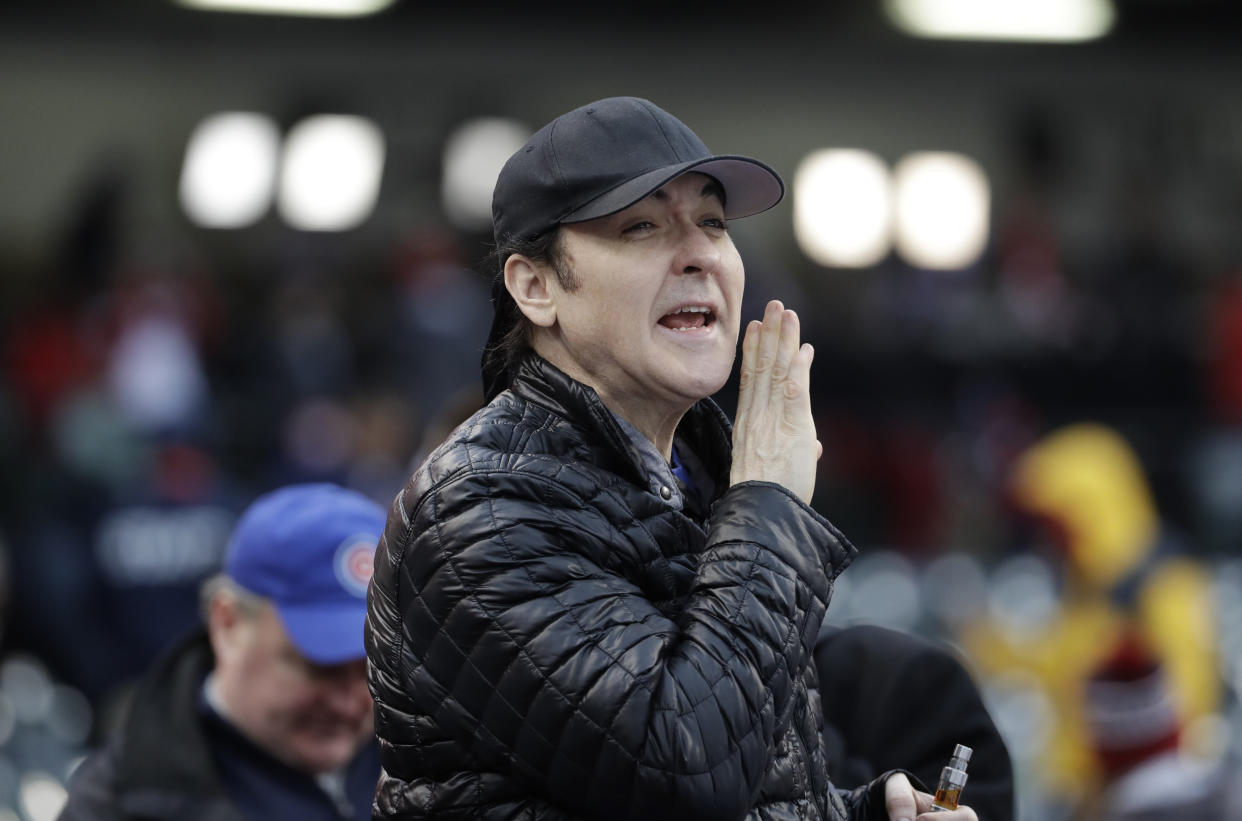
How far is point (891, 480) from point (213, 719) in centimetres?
854

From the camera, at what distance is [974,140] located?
620 inches

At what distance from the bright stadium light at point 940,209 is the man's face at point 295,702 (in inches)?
436

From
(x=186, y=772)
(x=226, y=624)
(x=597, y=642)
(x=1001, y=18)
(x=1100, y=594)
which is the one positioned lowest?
(x=1100, y=594)

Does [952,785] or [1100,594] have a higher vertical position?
[952,785]

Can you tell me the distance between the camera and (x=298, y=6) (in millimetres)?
12992

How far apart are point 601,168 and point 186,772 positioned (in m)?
1.52

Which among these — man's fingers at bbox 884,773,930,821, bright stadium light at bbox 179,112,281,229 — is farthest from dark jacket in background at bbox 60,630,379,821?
bright stadium light at bbox 179,112,281,229

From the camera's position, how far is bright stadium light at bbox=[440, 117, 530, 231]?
1419 centimetres

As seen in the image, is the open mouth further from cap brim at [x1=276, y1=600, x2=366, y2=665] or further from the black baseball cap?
cap brim at [x1=276, y1=600, x2=366, y2=665]

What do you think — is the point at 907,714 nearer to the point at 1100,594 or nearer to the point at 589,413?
the point at 589,413

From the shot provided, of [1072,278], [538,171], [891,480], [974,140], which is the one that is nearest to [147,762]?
[538,171]

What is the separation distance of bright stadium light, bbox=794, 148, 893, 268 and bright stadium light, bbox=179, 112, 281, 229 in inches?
171

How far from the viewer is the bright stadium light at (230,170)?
1425cm

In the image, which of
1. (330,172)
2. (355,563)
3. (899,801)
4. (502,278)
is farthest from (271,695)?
(330,172)
